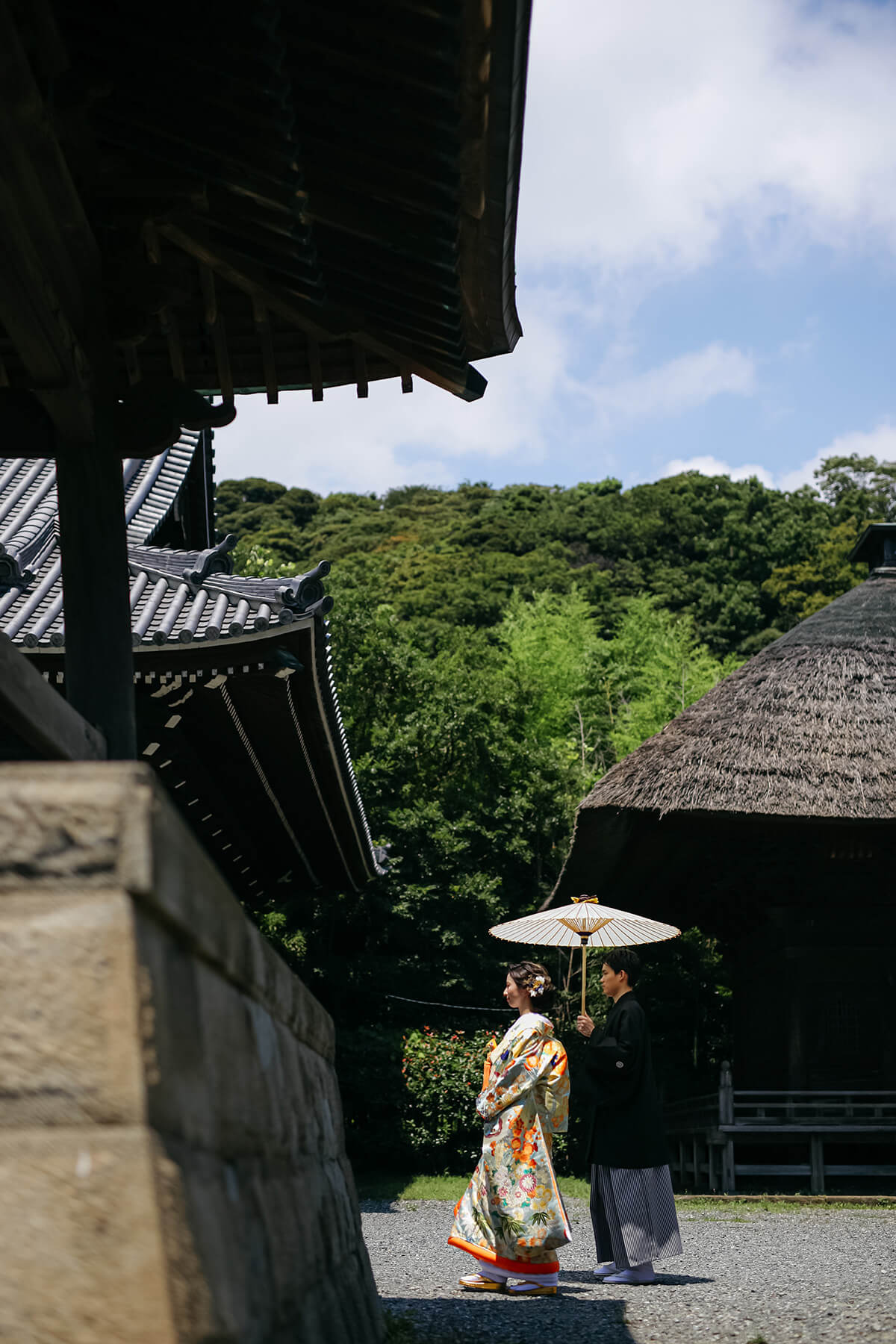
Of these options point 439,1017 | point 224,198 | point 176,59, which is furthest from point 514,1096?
point 439,1017

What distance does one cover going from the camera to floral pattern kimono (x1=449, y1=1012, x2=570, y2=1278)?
16.4 ft

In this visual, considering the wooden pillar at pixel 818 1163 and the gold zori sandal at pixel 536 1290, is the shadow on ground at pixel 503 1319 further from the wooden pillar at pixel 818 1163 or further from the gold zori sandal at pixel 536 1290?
the wooden pillar at pixel 818 1163

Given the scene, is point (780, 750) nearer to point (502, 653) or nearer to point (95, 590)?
point (95, 590)

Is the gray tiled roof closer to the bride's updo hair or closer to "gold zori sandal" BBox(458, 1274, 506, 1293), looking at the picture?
the bride's updo hair

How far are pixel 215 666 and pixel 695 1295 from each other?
127 inches

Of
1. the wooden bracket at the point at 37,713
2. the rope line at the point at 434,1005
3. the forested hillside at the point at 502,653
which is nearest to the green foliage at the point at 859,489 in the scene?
the forested hillside at the point at 502,653

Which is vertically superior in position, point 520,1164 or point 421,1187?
point 520,1164

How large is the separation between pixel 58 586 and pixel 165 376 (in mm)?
2425

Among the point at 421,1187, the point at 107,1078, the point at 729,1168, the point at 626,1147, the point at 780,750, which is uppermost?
the point at 780,750

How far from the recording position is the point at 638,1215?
17.5 feet

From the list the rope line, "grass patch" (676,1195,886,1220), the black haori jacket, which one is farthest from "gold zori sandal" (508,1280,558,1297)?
the rope line

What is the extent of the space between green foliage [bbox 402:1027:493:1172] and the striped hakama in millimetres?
10048

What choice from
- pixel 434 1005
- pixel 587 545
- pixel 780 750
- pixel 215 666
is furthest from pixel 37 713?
pixel 587 545

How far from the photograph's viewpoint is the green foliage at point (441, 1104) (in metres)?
15.3
